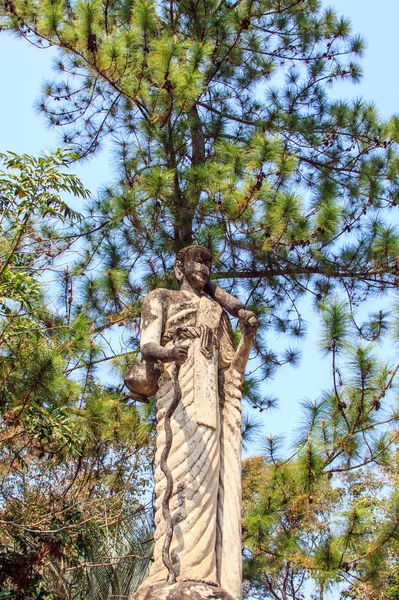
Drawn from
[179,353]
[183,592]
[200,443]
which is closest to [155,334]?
[179,353]

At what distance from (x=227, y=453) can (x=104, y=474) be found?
327 centimetres

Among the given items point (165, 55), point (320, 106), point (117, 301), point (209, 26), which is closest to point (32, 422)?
point (117, 301)

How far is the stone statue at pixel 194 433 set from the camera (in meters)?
4.07

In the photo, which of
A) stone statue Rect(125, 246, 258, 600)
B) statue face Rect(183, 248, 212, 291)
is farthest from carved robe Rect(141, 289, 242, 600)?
statue face Rect(183, 248, 212, 291)

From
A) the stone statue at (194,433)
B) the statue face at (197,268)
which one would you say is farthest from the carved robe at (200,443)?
the statue face at (197,268)

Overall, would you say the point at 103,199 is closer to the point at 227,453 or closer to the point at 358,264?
the point at 358,264

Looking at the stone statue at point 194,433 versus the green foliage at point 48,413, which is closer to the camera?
the stone statue at point 194,433

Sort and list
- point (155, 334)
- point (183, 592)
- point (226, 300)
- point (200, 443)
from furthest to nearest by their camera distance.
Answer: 1. point (226, 300)
2. point (155, 334)
3. point (200, 443)
4. point (183, 592)

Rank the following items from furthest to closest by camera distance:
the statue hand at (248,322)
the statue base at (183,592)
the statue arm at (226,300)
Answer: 1. the statue arm at (226,300)
2. the statue hand at (248,322)
3. the statue base at (183,592)

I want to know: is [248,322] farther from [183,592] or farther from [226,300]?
[183,592]

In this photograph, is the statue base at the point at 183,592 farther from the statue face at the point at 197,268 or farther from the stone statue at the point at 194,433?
the statue face at the point at 197,268

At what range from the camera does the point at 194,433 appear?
4477 millimetres

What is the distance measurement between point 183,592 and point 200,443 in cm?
90

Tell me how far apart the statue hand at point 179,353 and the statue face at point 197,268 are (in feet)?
3.37
